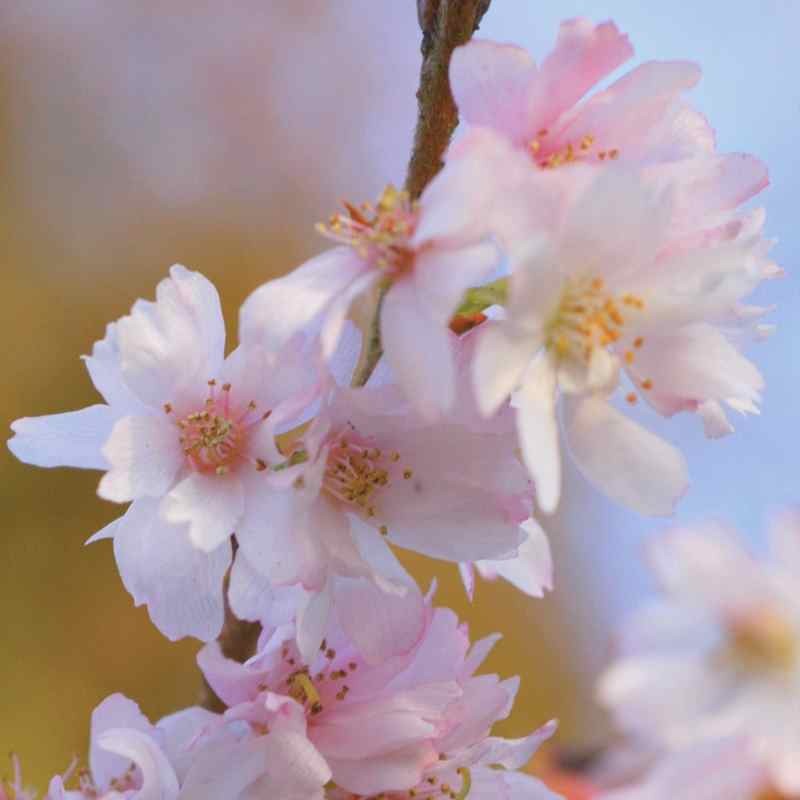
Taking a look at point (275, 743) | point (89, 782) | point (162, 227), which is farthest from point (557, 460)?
point (162, 227)

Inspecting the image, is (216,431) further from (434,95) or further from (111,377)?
(434,95)

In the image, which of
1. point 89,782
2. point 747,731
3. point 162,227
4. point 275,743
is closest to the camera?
point 747,731

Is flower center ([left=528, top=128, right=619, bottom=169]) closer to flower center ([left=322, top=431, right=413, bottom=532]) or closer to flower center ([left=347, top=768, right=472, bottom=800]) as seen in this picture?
flower center ([left=322, top=431, right=413, bottom=532])

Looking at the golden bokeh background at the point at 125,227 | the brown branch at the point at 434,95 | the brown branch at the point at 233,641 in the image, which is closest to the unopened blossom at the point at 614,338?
the brown branch at the point at 434,95

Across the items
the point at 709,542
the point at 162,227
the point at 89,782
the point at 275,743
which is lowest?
the point at 162,227

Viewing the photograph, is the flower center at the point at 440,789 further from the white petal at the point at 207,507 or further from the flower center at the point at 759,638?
the flower center at the point at 759,638

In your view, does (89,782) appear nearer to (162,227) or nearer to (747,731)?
(747,731)

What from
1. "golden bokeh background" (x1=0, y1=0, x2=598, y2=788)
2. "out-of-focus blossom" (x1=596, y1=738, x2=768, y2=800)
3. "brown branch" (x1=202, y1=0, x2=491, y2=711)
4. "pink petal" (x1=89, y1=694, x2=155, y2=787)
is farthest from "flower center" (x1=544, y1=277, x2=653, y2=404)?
"golden bokeh background" (x1=0, y1=0, x2=598, y2=788)

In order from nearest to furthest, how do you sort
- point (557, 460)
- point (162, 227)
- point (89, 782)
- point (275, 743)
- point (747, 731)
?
point (747, 731), point (557, 460), point (275, 743), point (89, 782), point (162, 227)
